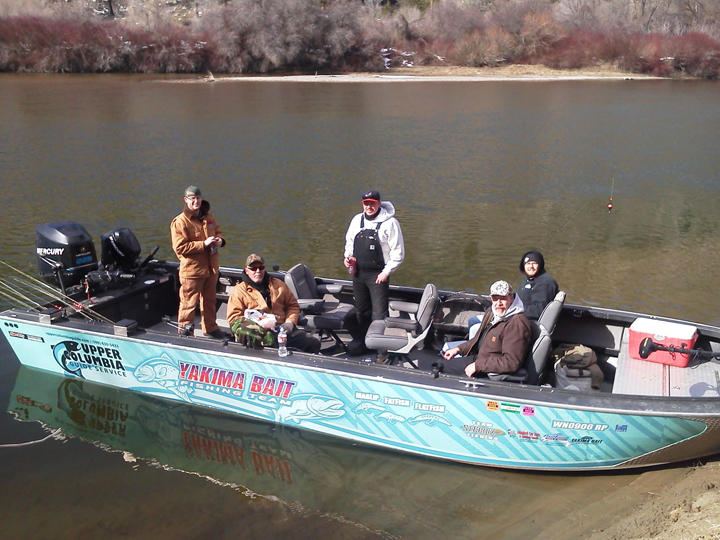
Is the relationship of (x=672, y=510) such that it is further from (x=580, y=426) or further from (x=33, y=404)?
(x=33, y=404)

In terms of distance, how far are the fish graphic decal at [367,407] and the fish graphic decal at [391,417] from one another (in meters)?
0.06

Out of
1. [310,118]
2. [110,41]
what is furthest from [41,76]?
[310,118]

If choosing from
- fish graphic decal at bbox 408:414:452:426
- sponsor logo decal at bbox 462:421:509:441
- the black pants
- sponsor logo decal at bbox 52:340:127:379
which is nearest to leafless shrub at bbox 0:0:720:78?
sponsor logo decal at bbox 52:340:127:379

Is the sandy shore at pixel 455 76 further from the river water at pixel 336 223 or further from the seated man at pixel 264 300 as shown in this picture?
the seated man at pixel 264 300

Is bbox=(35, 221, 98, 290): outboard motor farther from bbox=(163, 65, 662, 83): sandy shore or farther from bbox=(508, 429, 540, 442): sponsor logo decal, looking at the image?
bbox=(163, 65, 662, 83): sandy shore

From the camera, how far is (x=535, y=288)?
20.0ft

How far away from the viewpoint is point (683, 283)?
962 centimetres

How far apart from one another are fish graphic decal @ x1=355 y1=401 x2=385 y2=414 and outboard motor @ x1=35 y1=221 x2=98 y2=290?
11.3 feet

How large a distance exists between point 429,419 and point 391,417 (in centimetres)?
31

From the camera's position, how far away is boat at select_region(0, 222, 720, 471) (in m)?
4.91

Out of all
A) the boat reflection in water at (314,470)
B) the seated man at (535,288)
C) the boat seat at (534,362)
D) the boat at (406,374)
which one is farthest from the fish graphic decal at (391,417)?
the seated man at (535,288)

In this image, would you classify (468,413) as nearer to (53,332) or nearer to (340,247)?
(53,332)

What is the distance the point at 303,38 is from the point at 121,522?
4911 centimetres

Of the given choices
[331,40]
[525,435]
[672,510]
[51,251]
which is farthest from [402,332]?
[331,40]
